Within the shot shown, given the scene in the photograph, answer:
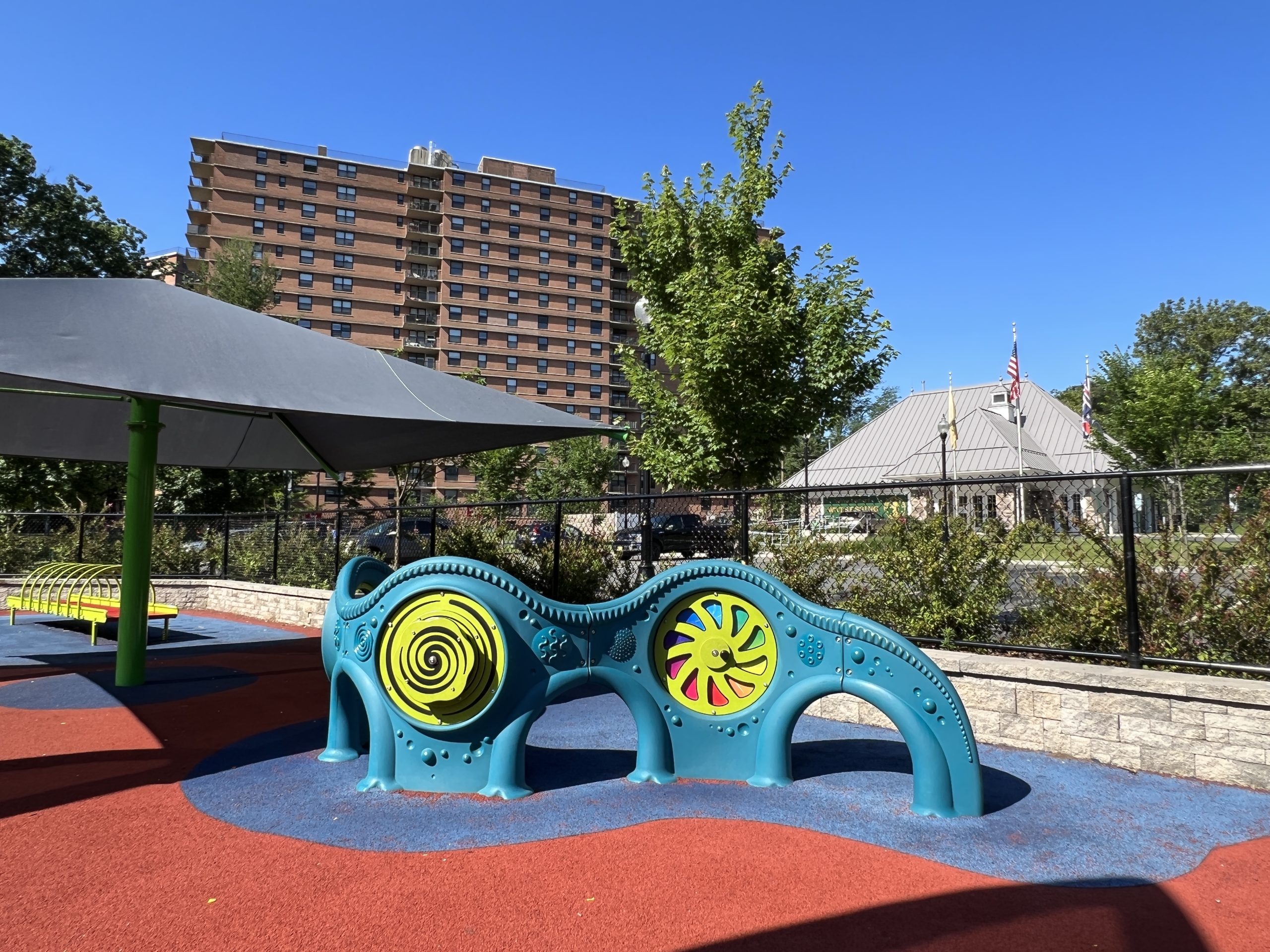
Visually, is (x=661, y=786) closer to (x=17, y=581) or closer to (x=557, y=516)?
(x=557, y=516)

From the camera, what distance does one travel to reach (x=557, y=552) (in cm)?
900

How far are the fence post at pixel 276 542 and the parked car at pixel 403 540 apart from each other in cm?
115

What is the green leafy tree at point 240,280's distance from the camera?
37312 mm

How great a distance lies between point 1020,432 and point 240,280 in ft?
122

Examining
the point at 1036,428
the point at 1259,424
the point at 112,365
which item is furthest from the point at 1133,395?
the point at 112,365

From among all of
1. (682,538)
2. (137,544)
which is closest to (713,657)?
(682,538)

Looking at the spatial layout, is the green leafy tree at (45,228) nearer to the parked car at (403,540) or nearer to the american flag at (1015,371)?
the parked car at (403,540)

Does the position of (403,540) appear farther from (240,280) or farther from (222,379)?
(240,280)

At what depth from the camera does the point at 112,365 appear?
16.0 ft

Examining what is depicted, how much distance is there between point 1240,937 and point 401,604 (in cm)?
442

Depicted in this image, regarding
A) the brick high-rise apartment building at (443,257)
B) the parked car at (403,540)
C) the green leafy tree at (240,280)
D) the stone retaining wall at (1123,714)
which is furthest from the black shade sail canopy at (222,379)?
the brick high-rise apartment building at (443,257)

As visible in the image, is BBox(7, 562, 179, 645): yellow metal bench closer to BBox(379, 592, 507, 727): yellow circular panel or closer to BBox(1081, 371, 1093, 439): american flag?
BBox(379, 592, 507, 727): yellow circular panel

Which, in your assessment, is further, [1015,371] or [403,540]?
[1015,371]

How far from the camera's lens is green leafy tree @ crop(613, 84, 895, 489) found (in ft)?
47.9
